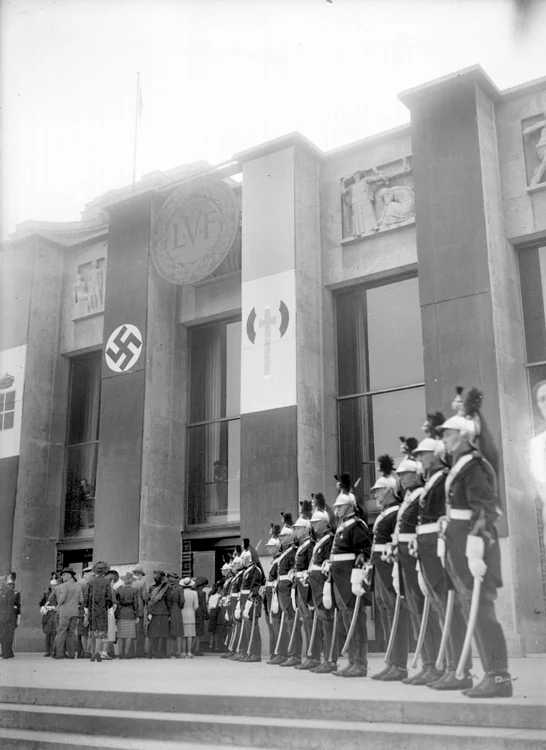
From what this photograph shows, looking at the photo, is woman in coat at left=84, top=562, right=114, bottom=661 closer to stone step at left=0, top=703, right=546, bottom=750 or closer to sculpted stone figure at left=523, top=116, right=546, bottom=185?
stone step at left=0, top=703, right=546, bottom=750

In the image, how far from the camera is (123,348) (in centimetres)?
2162

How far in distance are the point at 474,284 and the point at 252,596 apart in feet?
22.3

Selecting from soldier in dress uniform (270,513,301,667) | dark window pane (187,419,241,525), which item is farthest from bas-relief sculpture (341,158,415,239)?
soldier in dress uniform (270,513,301,667)

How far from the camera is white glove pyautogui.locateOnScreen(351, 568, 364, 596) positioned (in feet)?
33.0

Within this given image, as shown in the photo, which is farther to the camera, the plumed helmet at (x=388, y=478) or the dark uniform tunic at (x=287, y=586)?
the dark uniform tunic at (x=287, y=586)

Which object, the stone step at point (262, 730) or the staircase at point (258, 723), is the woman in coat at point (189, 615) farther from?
the stone step at point (262, 730)

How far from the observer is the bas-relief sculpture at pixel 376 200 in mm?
18328

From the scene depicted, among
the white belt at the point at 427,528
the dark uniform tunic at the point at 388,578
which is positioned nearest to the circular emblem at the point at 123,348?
the dark uniform tunic at the point at 388,578

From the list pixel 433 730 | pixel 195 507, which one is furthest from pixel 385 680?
pixel 195 507

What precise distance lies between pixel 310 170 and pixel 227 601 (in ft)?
31.4

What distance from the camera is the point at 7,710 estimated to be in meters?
9.89

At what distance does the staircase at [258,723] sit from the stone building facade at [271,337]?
279 inches

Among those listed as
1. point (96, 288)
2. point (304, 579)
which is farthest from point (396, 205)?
point (96, 288)

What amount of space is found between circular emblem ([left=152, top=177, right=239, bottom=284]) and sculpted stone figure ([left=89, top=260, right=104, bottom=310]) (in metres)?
2.94
